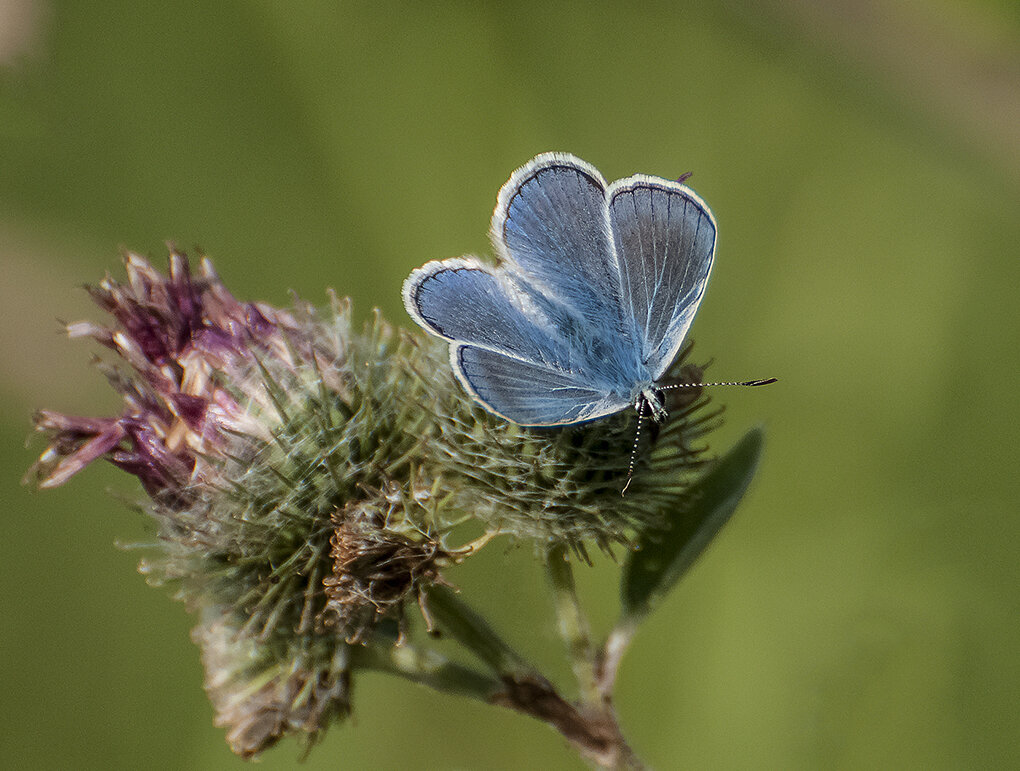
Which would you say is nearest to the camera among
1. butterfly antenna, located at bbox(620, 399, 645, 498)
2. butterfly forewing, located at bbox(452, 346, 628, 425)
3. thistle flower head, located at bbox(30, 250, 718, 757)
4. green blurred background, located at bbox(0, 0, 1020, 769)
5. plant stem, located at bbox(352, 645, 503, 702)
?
butterfly forewing, located at bbox(452, 346, 628, 425)

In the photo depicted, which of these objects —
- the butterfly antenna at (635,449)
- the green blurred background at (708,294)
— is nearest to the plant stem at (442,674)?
the butterfly antenna at (635,449)

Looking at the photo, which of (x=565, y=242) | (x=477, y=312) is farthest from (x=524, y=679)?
(x=565, y=242)

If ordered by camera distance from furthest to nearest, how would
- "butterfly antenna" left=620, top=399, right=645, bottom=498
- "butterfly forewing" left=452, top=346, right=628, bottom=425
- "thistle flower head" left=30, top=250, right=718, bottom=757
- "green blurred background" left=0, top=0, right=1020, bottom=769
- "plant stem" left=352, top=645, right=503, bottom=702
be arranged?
"green blurred background" left=0, top=0, right=1020, bottom=769, "plant stem" left=352, top=645, right=503, bottom=702, "thistle flower head" left=30, top=250, right=718, bottom=757, "butterfly antenna" left=620, top=399, right=645, bottom=498, "butterfly forewing" left=452, top=346, right=628, bottom=425

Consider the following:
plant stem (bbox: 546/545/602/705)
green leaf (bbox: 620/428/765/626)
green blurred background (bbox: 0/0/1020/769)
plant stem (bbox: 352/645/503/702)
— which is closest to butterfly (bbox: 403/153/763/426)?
green leaf (bbox: 620/428/765/626)

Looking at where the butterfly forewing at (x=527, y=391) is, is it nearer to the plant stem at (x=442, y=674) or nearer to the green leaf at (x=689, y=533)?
the green leaf at (x=689, y=533)

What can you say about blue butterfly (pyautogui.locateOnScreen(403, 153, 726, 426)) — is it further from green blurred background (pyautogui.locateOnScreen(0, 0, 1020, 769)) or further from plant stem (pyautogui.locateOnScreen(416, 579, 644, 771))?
green blurred background (pyautogui.locateOnScreen(0, 0, 1020, 769))

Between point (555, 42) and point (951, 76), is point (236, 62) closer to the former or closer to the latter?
point (555, 42)

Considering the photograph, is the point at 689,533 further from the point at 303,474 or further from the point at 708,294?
the point at 708,294
